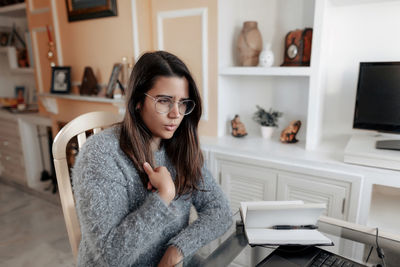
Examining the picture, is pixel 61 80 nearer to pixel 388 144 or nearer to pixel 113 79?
pixel 113 79

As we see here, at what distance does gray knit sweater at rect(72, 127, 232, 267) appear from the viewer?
0.79 meters

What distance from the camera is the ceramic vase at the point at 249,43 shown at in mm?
1822

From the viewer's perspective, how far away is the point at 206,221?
104 cm

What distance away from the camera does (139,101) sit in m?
0.95

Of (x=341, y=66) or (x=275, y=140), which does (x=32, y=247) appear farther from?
(x=341, y=66)

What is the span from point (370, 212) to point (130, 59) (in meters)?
1.81

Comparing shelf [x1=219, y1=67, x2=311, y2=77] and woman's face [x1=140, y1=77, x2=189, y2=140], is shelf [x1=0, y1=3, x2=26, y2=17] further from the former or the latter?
woman's face [x1=140, y1=77, x2=189, y2=140]

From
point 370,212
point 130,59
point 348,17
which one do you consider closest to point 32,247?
point 130,59

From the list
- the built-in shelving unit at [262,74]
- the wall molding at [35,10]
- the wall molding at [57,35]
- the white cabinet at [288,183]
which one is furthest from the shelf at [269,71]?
the wall molding at [35,10]

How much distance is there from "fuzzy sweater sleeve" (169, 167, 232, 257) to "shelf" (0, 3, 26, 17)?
2805 millimetres

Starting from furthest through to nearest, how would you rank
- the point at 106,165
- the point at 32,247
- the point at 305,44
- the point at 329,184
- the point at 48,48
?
the point at 48,48
the point at 32,247
the point at 305,44
the point at 329,184
the point at 106,165

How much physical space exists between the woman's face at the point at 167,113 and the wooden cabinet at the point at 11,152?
2.62 m

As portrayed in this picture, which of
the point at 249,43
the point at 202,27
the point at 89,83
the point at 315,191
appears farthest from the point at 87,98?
the point at 315,191

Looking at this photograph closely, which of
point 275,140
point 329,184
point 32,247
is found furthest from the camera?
point 32,247
